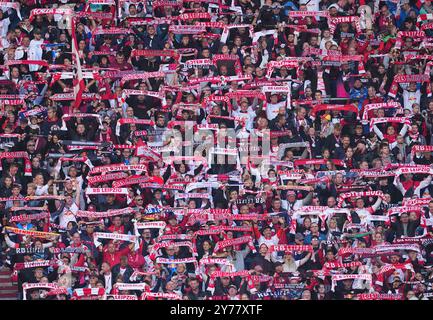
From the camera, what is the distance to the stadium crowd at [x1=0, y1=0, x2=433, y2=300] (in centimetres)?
984

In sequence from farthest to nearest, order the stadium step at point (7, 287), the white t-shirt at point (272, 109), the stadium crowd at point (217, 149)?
the white t-shirt at point (272, 109) < the stadium crowd at point (217, 149) < the stadium step at point (7, 287)

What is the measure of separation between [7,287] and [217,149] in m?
2.48

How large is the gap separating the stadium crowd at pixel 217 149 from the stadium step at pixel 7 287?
90mm

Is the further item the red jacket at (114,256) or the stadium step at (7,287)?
the red jacket at (114,256)

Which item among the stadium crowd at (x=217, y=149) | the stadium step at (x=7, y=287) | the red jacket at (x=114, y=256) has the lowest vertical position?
the stadium step at (x=7, y=287)

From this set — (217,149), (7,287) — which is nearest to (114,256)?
(7,287)

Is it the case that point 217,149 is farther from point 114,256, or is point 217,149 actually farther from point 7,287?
point 7,287

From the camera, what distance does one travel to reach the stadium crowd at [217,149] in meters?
9.84

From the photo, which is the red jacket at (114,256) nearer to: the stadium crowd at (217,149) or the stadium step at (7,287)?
the stadium crowd at (217,149)

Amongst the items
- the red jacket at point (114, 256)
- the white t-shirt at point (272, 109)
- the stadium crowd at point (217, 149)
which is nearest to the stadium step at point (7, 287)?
the stadium crowd at point (217, 149)

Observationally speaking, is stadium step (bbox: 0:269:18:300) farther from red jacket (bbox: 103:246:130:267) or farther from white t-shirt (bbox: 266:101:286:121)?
white t-shirt (bbox: 266:101:286:121)

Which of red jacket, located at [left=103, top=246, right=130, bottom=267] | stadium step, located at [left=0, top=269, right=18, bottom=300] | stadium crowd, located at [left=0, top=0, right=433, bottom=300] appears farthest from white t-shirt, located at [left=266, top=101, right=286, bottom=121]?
stadium step, located at [left=0, top=269, right=18, bottom=300]

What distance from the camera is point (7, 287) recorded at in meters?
9.75
